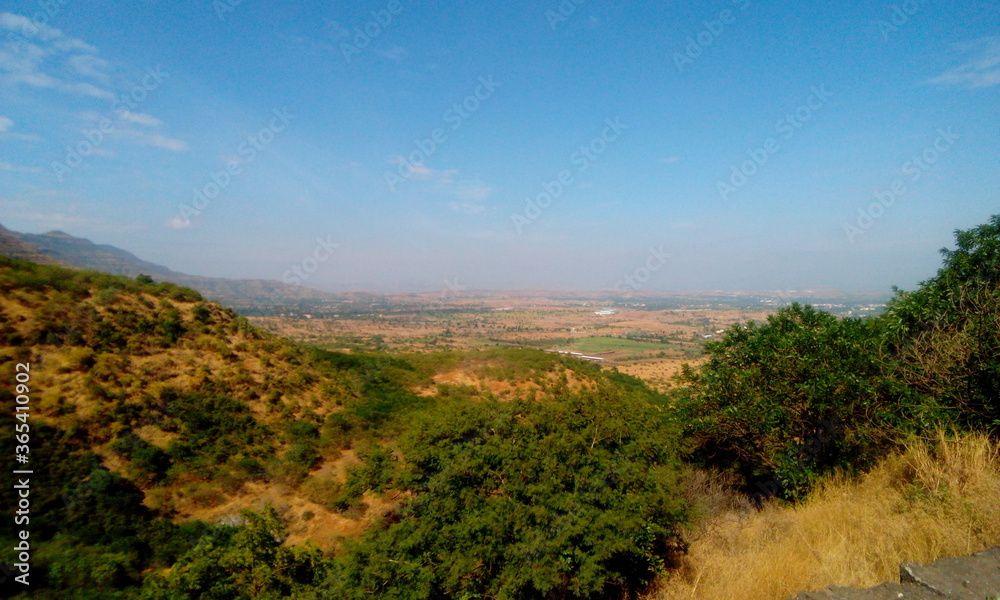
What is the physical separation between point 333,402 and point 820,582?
2391cm

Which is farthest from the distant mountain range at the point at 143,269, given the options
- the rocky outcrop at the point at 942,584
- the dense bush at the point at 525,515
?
the rocky outcrop at the point at 942,584

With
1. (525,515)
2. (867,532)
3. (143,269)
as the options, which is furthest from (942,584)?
(143,269)

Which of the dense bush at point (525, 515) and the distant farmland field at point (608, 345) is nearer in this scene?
the dense bush at point (525, 515)

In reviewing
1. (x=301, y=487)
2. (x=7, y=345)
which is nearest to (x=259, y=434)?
(x=301, y=487)

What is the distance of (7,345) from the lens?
51.4ft

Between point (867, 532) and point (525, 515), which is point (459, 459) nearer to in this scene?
point (525, 515)

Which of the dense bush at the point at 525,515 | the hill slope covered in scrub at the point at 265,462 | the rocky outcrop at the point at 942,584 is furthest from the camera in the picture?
the hill slope covered in scrub at the point at 265,462

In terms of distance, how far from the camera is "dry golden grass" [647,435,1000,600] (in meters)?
5.36

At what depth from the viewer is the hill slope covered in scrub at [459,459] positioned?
8008mm

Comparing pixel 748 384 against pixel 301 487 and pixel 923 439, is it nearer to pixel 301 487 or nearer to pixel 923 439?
pixel 923 439

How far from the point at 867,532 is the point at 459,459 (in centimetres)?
810

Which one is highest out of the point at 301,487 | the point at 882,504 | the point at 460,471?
the point at 882,504

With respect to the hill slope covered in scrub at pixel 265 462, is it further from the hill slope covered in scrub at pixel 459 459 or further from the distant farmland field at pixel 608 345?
the distant farmland field at pixel 608 345

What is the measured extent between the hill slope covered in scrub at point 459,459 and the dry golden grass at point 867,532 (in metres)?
0.35
